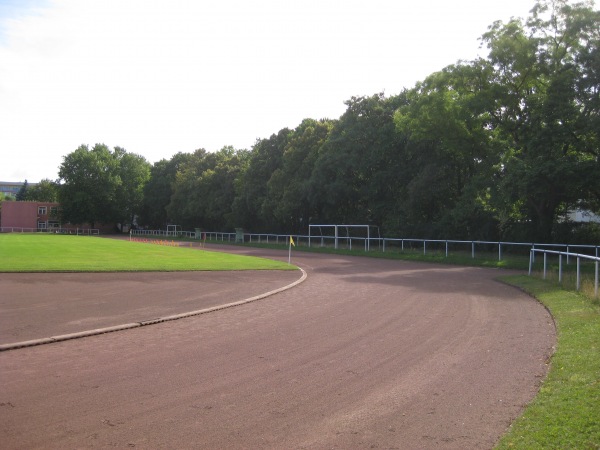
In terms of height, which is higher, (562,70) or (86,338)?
(562,70)

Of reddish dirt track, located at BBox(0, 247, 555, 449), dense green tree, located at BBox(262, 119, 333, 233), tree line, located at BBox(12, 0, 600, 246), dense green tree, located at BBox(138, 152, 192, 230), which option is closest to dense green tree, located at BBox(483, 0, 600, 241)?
tree line, located at BBox(12, 0, 600, 246)

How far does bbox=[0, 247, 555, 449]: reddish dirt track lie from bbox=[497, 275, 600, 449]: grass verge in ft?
0.68

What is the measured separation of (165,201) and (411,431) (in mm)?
95814

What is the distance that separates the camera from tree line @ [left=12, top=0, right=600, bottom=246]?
26.5 metres

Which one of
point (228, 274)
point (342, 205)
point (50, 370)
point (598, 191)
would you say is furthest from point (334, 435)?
point (342, 205)

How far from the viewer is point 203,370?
723cm

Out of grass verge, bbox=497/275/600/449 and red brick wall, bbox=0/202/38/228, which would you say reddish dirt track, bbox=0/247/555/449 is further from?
red brick wall, bbox=0/202/38/228

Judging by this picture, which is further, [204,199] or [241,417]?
[204,199]

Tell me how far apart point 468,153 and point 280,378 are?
31.4 metres

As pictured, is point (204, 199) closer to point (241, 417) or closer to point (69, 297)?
point (69, 297)

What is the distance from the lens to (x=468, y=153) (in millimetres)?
35219

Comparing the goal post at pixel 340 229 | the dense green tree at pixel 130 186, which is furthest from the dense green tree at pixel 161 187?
the goal post at pixel 340 229

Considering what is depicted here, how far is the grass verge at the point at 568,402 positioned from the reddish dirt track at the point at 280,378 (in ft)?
0.68

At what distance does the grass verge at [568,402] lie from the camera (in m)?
4.63
